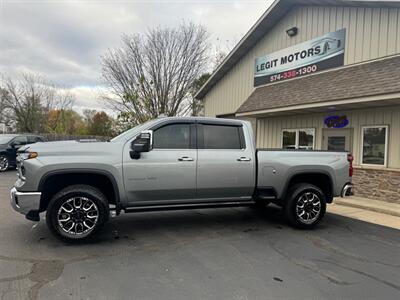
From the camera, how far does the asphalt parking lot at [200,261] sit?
3572 mm

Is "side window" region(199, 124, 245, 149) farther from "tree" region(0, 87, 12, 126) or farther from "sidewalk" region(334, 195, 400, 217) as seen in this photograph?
"tree" region(0, 87, 12, 126)

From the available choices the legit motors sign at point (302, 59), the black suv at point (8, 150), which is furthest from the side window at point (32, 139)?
the legit motors sign at point (302, 59)

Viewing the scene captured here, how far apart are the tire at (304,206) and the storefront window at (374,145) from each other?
14.8 feet

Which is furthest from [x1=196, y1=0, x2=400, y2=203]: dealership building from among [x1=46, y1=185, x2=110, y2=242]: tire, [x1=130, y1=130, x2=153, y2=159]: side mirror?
[x1=46, y1=185, x2=110, y2=242]: tire

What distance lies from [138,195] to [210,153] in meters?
1.43

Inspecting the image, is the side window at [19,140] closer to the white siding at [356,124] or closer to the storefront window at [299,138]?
the white siding at [356,124]

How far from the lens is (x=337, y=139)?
430 inches

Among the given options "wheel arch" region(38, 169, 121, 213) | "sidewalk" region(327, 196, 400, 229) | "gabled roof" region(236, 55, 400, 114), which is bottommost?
"sidewalk" region(327, 196, 400, 229)

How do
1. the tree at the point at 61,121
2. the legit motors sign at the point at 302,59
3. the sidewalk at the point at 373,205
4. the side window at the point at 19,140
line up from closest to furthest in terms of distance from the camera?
the sidewalk at the point at 373,205 < the legit motors sign at the point at 302,59 < the side window at the point at 19,140 < the tree at the point at 61,121

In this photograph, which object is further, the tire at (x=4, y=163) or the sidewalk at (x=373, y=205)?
the tire at (x=4, y=163)

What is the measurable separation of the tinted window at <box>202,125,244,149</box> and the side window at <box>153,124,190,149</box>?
35cm

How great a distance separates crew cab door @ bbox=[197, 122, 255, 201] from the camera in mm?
5621

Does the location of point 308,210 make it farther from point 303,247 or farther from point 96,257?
point 96,257

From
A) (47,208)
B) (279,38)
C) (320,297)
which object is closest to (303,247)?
(320,297)
